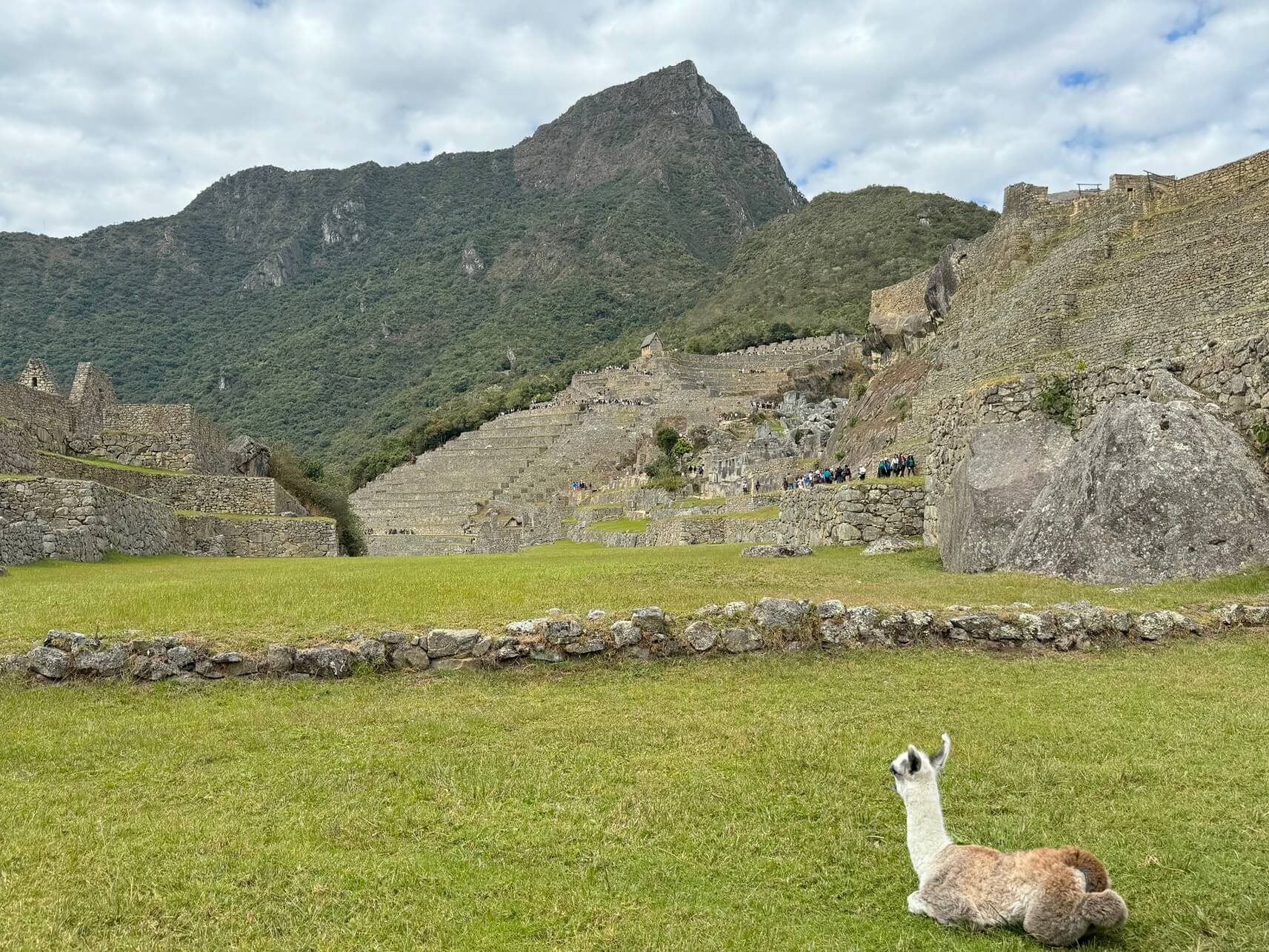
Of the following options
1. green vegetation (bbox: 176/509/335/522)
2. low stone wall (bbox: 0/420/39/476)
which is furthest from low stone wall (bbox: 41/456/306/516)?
low stone wall (bbox: 0/420/39/476)

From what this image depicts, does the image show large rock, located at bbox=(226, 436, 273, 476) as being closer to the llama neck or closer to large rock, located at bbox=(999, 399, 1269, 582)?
large rock, located at bbox=(999, 399, 1269, 582)

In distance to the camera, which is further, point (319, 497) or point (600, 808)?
point (319, 497)

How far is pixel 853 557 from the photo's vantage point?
635 inches

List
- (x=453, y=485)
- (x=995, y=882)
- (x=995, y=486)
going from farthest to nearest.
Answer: (x=453, y=485), (x=995, y=486), (x=995, y=882)

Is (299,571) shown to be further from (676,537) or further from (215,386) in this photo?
(215,386)

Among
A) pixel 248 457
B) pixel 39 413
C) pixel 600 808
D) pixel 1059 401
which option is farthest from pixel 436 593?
pixel 248 457

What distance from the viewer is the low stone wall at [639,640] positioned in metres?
7.14

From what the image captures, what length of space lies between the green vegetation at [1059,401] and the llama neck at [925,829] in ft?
39.4

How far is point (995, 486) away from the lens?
43.3 ft

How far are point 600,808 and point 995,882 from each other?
6.32 ft

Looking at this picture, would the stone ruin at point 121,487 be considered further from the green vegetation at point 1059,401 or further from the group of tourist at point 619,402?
the group of tourist at point 619,402

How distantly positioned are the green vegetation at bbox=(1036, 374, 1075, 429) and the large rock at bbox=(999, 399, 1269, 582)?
1.98 meters

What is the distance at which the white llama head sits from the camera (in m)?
3.53

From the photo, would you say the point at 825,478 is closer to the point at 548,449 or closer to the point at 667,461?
the point at 667,461
